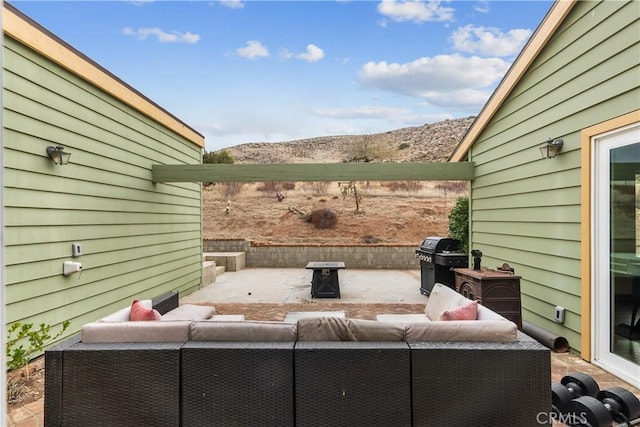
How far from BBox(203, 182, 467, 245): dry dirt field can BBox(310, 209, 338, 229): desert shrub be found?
17cm

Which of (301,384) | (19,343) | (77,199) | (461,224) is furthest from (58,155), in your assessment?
(461,224)

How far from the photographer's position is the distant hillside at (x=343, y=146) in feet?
104

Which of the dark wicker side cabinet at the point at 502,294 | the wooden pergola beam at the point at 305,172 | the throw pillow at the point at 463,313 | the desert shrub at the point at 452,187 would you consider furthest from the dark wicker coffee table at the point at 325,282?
the desert shrub at the point at 452,187

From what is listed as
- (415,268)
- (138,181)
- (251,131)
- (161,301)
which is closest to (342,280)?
(415,268)

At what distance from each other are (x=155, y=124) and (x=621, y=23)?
248 inches

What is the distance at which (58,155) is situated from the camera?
13.6 ft

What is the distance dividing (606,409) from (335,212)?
13.3m

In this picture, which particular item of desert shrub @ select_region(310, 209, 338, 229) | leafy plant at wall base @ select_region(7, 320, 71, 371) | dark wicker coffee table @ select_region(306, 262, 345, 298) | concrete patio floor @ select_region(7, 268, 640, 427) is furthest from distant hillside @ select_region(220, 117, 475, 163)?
leafy plant at wall base @ select_region(7, 320, 71, 371)

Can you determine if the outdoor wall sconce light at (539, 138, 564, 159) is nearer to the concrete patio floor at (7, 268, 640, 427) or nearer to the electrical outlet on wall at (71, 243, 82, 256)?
the concrete patio floor at (7, 268, 640, 427)

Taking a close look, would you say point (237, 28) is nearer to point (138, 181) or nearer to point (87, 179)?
point (138, 181)

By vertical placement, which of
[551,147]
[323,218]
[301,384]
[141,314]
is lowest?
[301,384]

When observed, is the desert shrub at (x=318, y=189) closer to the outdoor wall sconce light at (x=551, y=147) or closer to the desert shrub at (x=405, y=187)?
the desert shrub at (x=405, y=187)

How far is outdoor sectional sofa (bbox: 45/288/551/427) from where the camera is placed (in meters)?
2.45

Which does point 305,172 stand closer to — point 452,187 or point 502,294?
point 502,294
